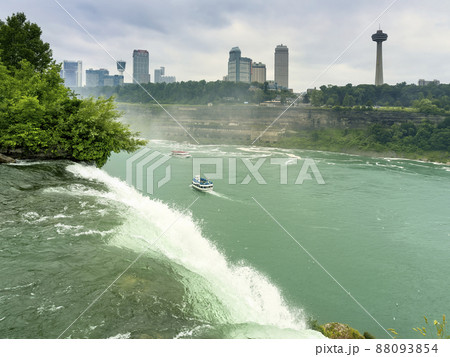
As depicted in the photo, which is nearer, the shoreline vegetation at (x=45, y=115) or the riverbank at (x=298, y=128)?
the shoreline vegetation at (x=45, y=115)

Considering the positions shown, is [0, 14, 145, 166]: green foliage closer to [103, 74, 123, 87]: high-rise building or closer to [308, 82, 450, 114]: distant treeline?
[308, 82, 450, 114]: distant treeline

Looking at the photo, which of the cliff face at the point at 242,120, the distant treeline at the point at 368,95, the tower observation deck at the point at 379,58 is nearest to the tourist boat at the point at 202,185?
the cliff face at the point at 242,120

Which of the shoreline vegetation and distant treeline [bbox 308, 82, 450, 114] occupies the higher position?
distant treeline [bbox 308, 82, 450, 114]

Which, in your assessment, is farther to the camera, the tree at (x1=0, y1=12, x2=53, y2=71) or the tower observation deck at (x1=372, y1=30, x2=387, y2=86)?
the tower observation deck at (x1=372, y1=30, x2=387, y2=86)

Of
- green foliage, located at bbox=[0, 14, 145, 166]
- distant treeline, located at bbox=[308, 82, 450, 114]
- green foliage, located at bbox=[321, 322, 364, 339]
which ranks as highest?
distant treeline, located at bbox=[308, 82, 450, 114]

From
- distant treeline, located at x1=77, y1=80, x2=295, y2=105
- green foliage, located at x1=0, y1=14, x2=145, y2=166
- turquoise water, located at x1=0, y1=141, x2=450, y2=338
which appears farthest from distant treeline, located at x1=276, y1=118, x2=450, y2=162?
green foliage, located at x1=0, y1=14, x2=145, y2=166

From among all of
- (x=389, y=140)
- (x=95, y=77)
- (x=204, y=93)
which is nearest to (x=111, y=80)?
(x=95, y=77)

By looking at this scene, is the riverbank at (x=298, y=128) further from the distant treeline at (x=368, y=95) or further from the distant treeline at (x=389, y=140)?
the distant treeline at (x=368, y=95)

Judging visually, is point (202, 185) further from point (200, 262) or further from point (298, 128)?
point (298, 128)
